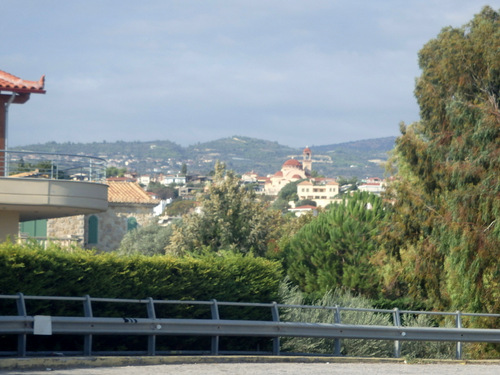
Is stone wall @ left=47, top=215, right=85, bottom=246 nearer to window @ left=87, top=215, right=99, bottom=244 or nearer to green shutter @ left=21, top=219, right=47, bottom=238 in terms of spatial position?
window @ left=87, top=215, right=99, bottom=244

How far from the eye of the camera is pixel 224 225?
3994cm

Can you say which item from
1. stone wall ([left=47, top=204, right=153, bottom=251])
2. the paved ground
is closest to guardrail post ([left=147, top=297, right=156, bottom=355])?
the paved ground

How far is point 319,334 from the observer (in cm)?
1483

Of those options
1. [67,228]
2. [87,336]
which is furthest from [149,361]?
[67,228]

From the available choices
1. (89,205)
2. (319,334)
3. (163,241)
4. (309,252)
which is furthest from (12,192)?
(163,241)

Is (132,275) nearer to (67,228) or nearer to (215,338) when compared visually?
(215,338)

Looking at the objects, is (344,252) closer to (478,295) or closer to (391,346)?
(478,295)

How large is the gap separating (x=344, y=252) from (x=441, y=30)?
42.7 feet

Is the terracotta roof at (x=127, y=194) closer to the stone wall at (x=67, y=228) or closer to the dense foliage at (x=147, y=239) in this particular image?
the dense foliage at (x=147, y=239)

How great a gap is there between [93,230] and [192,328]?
41.7 m

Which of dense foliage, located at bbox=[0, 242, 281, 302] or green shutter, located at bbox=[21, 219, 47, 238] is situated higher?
dense foliage, located at bbox=[0, 242, 281, 302]

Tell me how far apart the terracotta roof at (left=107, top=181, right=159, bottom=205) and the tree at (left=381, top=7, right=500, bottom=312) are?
112 ft

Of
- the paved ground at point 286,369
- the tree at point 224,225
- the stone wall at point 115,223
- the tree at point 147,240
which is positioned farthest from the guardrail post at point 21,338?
the tree at point 147,240

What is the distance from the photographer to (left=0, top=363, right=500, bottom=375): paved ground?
11.2 meters
